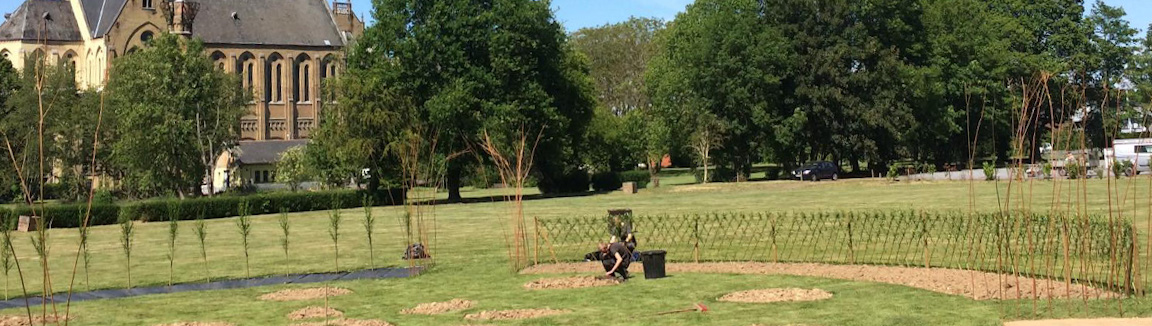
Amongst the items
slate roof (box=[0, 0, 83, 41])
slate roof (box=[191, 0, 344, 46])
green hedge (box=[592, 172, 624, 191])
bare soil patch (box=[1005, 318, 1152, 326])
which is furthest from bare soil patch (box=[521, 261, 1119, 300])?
slate roof (box=[0, 0, 83, 41])

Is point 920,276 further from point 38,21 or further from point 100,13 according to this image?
point 38,21

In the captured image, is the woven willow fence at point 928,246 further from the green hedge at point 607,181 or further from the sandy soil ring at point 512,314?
the green hedge at point 607,181

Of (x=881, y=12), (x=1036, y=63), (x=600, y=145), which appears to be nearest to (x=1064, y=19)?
(x=1036, y=63)

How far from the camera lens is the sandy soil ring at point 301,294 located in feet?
75.8

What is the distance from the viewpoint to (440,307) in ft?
67.4

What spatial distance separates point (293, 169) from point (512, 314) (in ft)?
227

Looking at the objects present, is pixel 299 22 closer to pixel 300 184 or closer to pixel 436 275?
pixel 300 184

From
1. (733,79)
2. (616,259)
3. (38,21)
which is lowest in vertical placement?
(616,259)

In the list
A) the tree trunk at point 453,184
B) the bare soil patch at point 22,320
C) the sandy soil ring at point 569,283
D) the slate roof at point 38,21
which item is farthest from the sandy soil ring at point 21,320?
the slate roof at point 38,21

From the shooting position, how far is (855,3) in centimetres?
7638

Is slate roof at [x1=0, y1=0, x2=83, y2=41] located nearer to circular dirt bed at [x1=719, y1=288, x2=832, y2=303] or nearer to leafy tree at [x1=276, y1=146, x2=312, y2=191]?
leafy tree at [x1=276, y1=146, x2=312, y2=191]

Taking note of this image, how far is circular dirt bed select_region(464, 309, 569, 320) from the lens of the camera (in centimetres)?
1914

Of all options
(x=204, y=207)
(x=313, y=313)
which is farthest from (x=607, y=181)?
(x=313, y=313)

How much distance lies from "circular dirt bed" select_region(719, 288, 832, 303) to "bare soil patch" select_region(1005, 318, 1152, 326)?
413 cm
